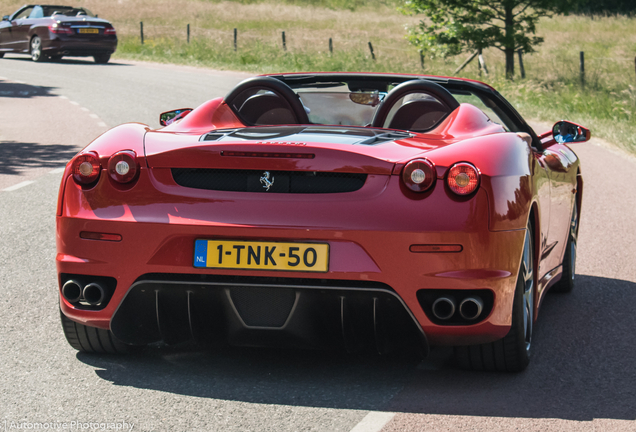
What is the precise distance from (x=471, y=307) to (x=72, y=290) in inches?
63.9

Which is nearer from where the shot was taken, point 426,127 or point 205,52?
point 426,127

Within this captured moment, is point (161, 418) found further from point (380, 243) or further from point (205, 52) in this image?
point (205, 52)

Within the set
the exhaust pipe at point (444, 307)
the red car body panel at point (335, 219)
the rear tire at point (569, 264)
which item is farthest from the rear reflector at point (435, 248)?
the rear tire at point (569, 264)

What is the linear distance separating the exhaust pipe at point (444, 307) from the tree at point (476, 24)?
974 inches

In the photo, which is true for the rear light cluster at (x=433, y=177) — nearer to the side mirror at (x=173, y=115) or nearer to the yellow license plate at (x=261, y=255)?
the yellow license plate at (x=261, y=255)

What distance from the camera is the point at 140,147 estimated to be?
380 cm

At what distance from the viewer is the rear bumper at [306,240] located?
351cm

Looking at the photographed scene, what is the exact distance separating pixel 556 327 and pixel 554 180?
78 centimetres

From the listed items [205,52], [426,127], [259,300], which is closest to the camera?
[259,300]

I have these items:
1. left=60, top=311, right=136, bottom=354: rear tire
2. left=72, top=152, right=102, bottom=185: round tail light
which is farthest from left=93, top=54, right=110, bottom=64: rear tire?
left=72, top=152, right=102, bottom=185: round tail light

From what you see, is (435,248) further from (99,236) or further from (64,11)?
(64,11)

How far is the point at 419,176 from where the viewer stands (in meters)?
3.53

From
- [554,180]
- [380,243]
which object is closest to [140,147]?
[380,243]

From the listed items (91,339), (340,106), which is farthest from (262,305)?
(340,106)
